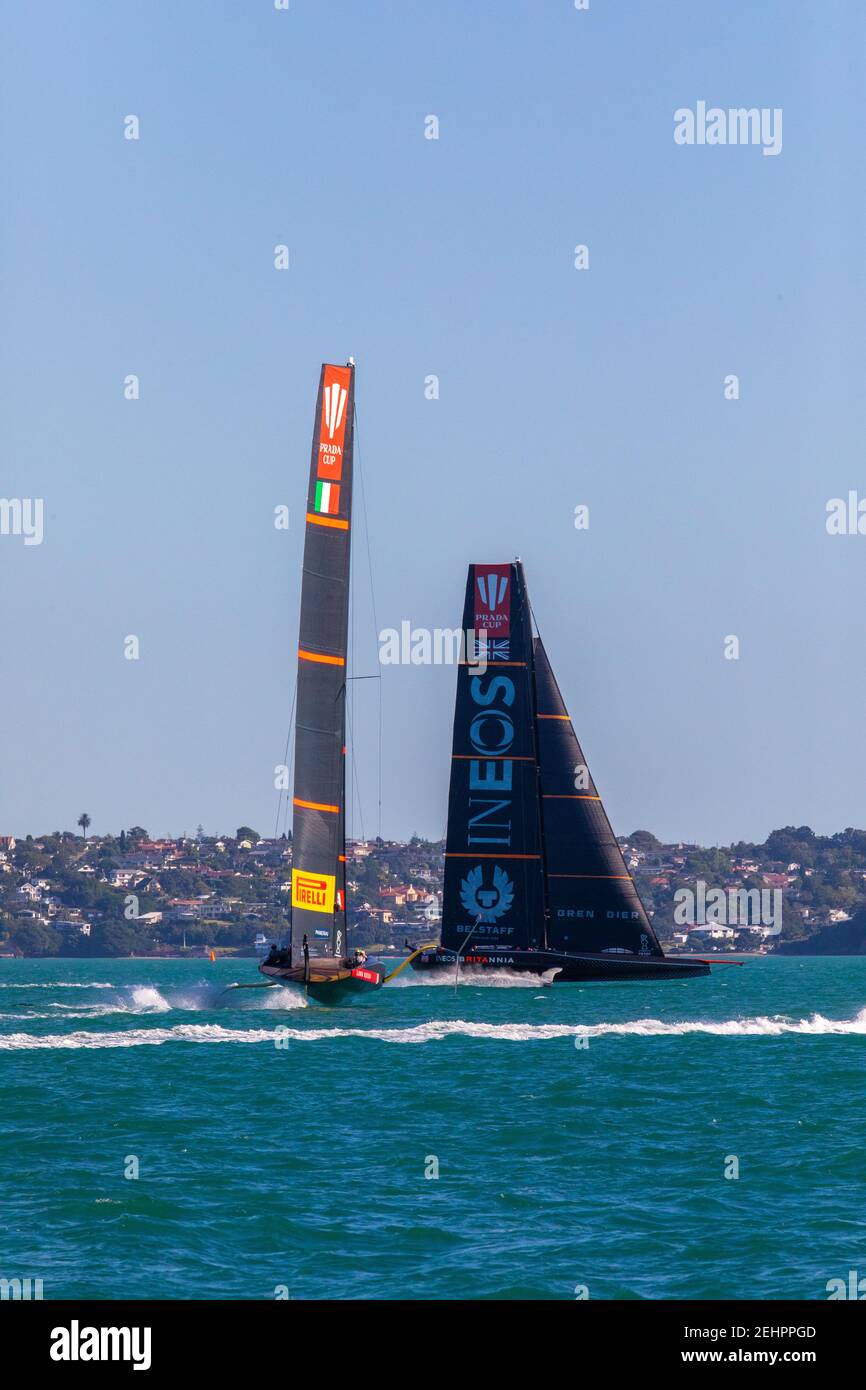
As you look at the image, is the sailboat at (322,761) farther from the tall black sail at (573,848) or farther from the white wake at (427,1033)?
the tall black sail at (573,848)

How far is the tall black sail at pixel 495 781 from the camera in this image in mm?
73312

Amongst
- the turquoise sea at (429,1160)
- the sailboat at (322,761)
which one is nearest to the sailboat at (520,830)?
the turquoise sea at (429,1160)

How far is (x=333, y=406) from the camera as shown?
5600cm

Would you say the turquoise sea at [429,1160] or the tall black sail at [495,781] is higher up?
the tall black sail at [495,781]

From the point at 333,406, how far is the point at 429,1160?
3127cm

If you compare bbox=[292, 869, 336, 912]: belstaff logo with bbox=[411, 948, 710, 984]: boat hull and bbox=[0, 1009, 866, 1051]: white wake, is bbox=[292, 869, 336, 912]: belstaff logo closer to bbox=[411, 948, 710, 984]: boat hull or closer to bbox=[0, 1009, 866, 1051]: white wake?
bbox=[0, 1009, 866, 1051]: white wake

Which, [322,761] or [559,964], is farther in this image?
[559,964]

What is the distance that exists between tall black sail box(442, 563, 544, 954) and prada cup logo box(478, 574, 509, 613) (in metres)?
0.04

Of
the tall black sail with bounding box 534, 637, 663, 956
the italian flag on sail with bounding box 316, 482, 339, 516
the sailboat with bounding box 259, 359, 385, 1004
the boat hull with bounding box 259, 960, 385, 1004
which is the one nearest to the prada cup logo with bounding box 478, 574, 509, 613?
the tall black sail with bounding box 534, 637, 663, 956

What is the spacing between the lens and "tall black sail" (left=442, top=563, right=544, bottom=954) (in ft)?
241

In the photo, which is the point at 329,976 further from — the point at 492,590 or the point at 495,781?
the point at 492,590

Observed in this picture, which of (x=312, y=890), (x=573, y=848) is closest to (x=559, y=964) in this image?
(x=573, y=848)

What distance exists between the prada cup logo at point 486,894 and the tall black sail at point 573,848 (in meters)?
1.84
